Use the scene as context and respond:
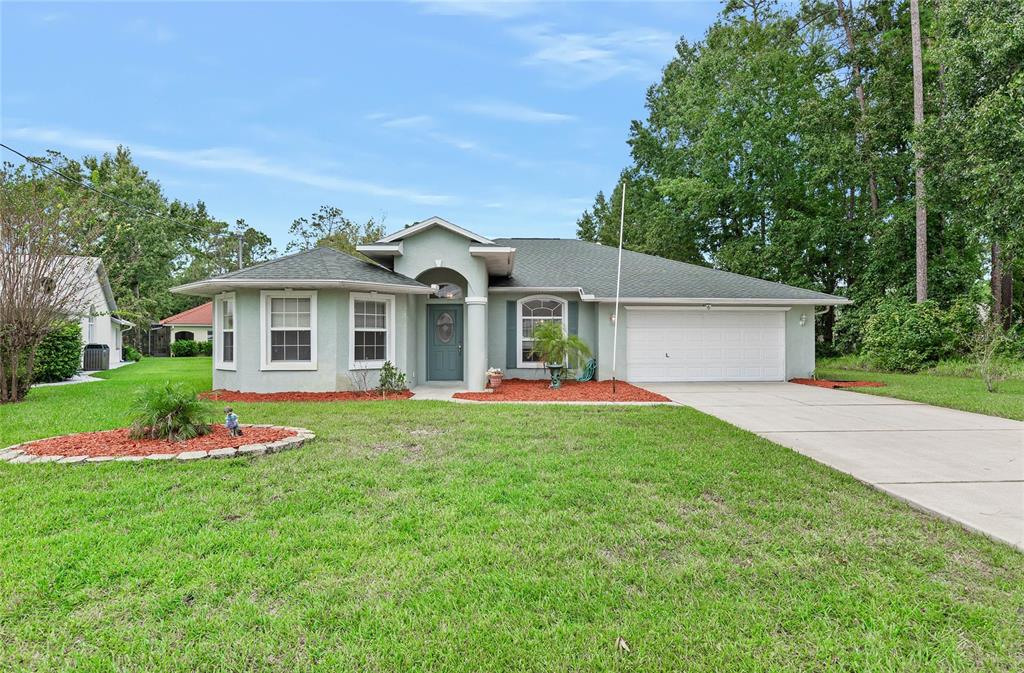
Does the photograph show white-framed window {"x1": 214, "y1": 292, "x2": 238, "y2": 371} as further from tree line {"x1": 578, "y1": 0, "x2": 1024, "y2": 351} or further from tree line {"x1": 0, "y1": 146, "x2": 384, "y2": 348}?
tree line {"x1": 578, "y1": 0, "x2": 1024, "y2": 351}

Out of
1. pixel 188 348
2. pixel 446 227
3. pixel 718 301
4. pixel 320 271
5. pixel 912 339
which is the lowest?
pixel 188 348

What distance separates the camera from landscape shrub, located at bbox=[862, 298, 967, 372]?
16.7 metres

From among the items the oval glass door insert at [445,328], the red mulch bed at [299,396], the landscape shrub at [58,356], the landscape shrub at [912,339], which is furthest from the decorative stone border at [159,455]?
the landscape shrub at [912,339]

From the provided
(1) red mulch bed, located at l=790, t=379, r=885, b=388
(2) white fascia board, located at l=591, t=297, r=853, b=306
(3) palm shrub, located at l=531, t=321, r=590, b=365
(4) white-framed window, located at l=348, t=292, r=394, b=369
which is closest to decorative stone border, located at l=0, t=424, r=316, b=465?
(4) white-framed window, located at l=348, t=292, r=394, b=369

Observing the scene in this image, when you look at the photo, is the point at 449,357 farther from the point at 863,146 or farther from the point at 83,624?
the point at 863,146

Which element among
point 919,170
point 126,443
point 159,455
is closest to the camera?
point 159,455

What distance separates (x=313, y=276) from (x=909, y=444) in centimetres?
1074

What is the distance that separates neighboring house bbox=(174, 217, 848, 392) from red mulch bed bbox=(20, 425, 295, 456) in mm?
4885

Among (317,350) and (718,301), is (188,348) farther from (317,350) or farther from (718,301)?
(718,301)

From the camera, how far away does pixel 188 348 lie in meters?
32.0

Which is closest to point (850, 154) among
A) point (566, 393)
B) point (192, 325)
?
point (566, 393)

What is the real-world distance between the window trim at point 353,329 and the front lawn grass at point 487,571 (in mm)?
6147

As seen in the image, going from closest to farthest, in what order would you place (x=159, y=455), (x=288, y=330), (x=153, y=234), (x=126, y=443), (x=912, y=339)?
(x=159, y=455), (x=126, y=443), (x=288, y=330), (x=912, y=339), (x=153, y=234)

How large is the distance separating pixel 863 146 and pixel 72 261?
26274mm
